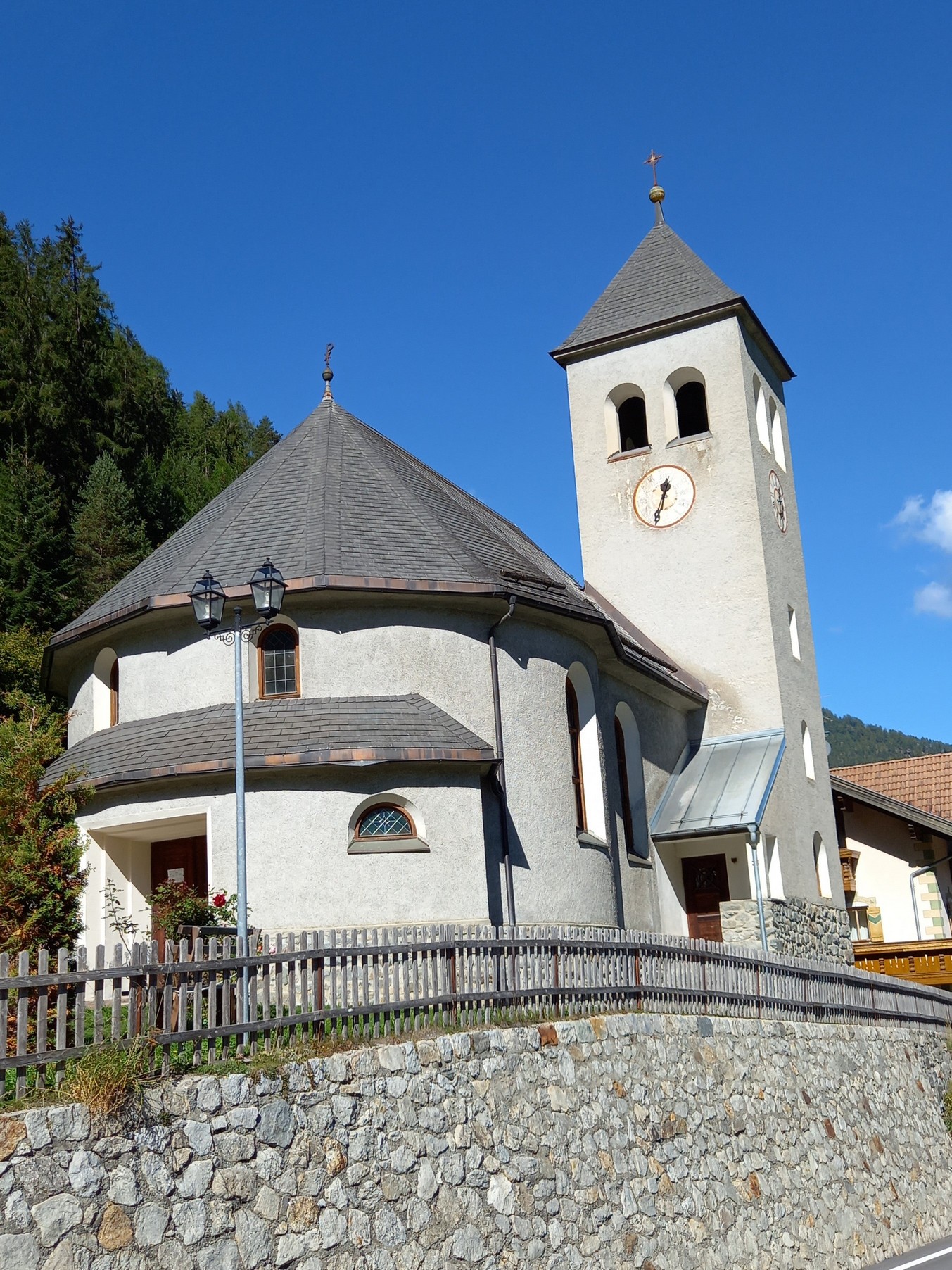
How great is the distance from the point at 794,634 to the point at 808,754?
2649 mm

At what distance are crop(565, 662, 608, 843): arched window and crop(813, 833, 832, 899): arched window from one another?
31.0ft

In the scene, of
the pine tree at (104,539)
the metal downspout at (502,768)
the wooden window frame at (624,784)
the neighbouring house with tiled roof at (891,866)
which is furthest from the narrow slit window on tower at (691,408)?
the pine tree at (104,539)

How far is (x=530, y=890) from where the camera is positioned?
17.4m

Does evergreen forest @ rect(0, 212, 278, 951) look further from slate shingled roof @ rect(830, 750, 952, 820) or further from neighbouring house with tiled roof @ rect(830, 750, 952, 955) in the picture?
slate shingled roof @ rect(830, 750, 952, 820)

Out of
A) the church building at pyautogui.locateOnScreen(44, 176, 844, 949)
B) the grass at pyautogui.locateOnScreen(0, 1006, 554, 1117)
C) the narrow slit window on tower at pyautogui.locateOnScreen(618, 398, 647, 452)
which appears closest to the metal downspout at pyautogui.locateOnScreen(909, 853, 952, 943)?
the church building at pyautogui.locateOnScreen(44, 176, 844, 949)

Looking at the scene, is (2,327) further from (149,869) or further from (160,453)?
(149,869)

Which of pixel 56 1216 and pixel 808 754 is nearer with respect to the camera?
pixel 56 1216

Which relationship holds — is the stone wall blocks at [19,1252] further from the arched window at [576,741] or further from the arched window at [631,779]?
the arched window at [631,779]

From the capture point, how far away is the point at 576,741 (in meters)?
20.2

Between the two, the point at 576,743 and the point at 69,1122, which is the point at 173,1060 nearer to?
the point at 69,1122

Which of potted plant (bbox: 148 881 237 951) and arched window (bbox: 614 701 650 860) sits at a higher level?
arched window (bbox: 614 701 650 860)

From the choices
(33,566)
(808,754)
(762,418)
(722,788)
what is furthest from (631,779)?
(33,566)

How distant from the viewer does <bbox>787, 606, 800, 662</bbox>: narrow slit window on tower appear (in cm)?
2812

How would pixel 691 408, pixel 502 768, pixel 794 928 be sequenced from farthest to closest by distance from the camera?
pixel 691 408 < pixel 794 928 < pixel 502 768
